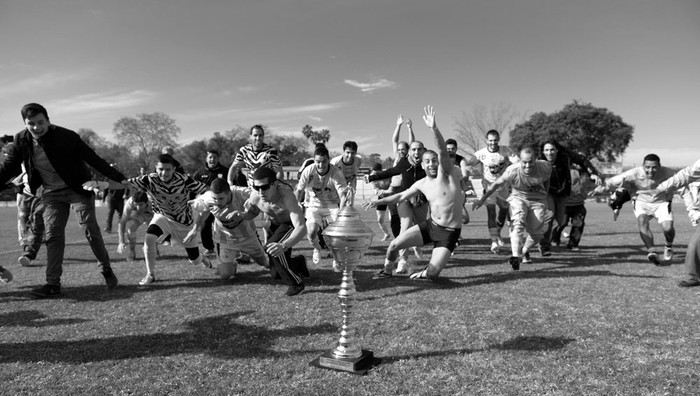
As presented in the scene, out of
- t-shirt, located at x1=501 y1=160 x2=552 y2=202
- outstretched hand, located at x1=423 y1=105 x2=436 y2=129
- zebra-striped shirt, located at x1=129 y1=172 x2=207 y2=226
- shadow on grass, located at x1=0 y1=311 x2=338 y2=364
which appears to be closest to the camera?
shadow on grass, located at x1=0 y1=311 x2=338 y2=364

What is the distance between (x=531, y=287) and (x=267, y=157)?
5.17 meters

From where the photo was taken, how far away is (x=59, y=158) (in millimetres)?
5309

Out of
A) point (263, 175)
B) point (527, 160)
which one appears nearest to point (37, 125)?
point (263, 175)

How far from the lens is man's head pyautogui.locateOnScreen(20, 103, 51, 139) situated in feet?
16.5

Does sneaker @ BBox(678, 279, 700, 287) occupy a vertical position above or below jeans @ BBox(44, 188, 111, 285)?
below

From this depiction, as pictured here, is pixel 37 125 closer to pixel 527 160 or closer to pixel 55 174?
pixel 55 174

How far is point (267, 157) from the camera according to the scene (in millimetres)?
8164

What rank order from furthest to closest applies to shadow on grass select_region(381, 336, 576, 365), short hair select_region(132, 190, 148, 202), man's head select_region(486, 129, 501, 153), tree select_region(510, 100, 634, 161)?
tree select_region(510, 100, 634, 161) < man's head select_region(486, 129, 501, 153) < short hair select_region(132, 190, 148, 202) < shadow on grass select_region(381, 336, 576, 365)

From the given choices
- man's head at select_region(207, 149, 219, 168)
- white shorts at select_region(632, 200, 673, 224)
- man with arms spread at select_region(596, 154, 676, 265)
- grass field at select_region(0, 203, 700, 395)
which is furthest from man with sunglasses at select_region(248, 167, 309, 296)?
white shorts at select_region(632, 200, 673, 224)

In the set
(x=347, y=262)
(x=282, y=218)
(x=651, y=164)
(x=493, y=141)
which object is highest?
(x=493, y=141)

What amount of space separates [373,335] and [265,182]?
2426 mm

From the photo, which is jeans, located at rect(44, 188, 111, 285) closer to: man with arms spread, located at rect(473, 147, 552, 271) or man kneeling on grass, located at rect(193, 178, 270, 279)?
man kneeling on grass, located at rect(193, 178, 270, 279)

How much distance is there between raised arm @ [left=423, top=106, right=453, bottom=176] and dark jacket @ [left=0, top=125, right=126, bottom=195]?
4.02 metres

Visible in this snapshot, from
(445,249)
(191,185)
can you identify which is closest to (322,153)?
(191,185)
